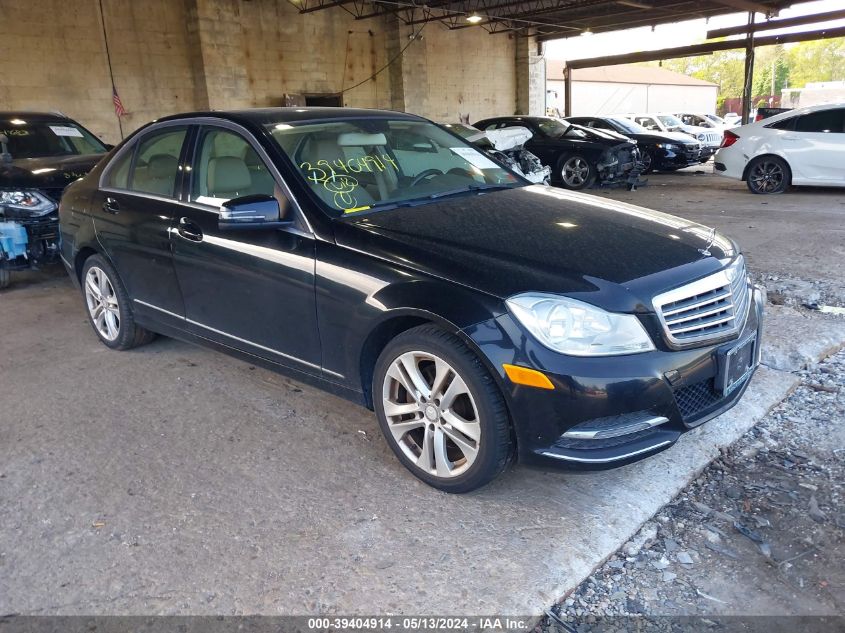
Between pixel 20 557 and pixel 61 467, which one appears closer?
pixel 20 557

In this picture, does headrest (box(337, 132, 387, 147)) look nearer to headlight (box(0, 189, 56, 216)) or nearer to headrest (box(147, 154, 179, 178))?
headrest (box(147, 154, 179, 178))

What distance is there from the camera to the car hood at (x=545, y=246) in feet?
8.45

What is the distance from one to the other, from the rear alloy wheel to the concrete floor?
32.6ft

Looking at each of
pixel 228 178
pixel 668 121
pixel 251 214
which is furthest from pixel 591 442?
pixel 668 121

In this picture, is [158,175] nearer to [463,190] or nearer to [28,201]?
[463,190]

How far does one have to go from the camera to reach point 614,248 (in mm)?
2857

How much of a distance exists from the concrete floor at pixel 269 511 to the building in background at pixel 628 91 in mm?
44736

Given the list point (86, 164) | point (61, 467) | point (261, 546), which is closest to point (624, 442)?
point (261, 546)

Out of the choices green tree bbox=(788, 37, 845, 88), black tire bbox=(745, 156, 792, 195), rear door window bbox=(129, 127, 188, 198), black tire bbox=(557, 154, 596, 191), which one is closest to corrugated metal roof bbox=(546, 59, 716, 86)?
green tree bbox=(788, 37, 845, 88)

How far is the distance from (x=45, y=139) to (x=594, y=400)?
25.2 ft

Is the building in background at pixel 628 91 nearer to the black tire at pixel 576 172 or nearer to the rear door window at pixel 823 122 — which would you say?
the black tire at pixel 576 172

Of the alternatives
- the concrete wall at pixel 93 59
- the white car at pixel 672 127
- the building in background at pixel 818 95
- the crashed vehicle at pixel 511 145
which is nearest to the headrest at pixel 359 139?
the crashed vehicle at pixel 511 145

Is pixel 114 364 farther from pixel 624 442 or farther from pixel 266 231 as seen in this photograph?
pixel 624 442

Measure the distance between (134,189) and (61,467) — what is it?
1809 mm
